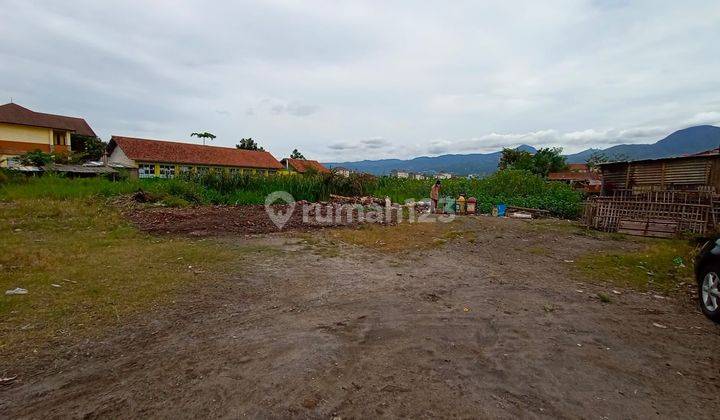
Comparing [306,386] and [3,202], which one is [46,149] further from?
[306,386]

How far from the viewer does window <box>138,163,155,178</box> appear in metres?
32.4

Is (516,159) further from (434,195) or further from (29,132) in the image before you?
(29,132)

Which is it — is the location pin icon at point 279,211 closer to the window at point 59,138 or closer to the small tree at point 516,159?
the window at point 59,138

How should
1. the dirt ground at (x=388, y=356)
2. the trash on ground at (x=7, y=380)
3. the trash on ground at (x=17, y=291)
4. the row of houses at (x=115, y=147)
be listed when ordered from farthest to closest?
the row of houses at (x=115, y=147), the trash on ground at (x=17, y=291), the trash on ground at (x=7, y=380), the dirt ground at (x=388, y=356)

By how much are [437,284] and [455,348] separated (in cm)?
206

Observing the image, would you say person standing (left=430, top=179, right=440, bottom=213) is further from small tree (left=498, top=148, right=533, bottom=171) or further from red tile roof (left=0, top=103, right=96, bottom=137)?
red tile roof (left=0, top=103, right=96, bottom=137)

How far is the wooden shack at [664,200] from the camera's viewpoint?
9.75m

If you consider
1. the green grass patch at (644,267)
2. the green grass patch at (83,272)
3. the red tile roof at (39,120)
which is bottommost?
the green grass patch at (83,272)

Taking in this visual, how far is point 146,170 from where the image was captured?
3288 cm

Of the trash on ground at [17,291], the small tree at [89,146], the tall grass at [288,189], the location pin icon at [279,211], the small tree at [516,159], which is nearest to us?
the trash on ground at [17,291]

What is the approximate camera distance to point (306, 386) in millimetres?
2459

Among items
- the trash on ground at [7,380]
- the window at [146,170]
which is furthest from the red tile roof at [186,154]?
the trash on ground at [7,380]

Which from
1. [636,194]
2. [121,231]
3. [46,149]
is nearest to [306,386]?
[121,231]

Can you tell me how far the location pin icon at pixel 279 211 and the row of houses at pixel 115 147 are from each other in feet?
37.3
